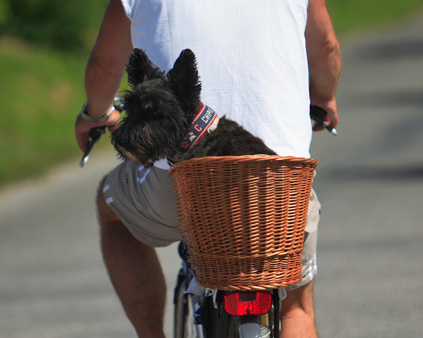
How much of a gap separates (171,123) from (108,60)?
34.7 inches

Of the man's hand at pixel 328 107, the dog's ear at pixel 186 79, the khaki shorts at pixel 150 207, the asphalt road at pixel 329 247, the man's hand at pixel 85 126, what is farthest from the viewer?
the asphalt road at pixel 329 247

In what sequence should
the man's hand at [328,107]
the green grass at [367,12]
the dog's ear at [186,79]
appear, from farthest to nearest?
the green grass at [367,12], the man's hand at [328,107], the dog's ear at [186,79]

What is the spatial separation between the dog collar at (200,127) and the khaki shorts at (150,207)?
0.38 metres

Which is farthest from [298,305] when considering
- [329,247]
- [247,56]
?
[329,247]

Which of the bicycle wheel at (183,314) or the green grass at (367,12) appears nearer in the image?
the bicycle wheel at (183,314)

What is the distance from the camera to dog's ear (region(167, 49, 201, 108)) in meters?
2.57

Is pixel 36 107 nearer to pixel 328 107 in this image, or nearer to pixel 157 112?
pixel 328 107

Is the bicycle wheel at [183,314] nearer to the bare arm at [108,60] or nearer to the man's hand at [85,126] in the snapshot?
the man's hand at [85,126]

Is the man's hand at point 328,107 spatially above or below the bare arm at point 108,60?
below

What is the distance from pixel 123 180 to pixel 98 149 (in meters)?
9.76

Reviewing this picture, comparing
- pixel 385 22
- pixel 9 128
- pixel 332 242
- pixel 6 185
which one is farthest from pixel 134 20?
pixel 385 22

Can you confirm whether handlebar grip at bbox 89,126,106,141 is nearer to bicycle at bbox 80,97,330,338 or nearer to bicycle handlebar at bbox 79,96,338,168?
bicycle handlebar at bbox 79,96,338,168

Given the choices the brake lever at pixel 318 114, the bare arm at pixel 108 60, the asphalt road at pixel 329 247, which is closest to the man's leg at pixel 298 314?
the brake lever at pixel 318 114

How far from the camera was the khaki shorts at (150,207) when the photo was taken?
3053mm
